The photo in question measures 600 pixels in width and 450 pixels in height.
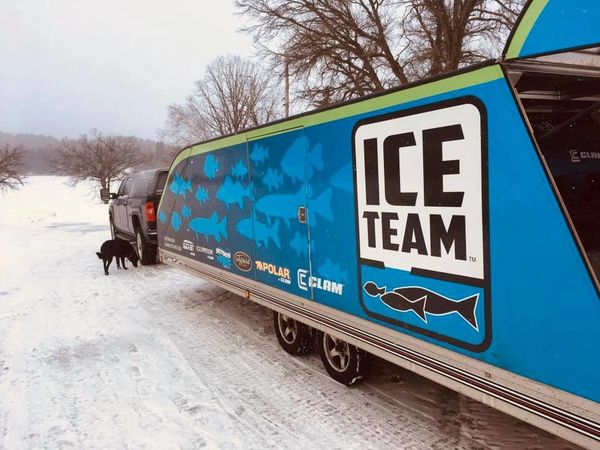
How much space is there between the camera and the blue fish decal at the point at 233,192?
16.6 feet

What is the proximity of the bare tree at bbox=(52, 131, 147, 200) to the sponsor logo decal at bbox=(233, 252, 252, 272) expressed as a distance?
37.5 metres

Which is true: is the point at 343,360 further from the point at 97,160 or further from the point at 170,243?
the point at 97,160

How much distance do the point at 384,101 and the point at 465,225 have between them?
108 cm

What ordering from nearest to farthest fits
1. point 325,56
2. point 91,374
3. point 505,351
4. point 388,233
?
point 505,351 → point 388,233 → point 91,374 → point 325,56

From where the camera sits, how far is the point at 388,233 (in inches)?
123

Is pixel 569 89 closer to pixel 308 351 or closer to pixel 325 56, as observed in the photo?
pixel 308 351

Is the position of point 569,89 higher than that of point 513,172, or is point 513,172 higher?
point 569,89

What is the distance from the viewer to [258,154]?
4.74m

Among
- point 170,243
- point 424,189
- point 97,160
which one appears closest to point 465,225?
→ point 424,189

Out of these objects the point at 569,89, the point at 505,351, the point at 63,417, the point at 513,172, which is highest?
the point at 569,89

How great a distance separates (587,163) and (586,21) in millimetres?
2276

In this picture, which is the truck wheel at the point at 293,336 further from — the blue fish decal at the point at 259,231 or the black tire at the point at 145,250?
the black tire at the point at 145,250

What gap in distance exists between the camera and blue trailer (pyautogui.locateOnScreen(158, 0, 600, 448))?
2131 mm

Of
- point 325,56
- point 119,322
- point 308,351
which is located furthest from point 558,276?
point 325,56
